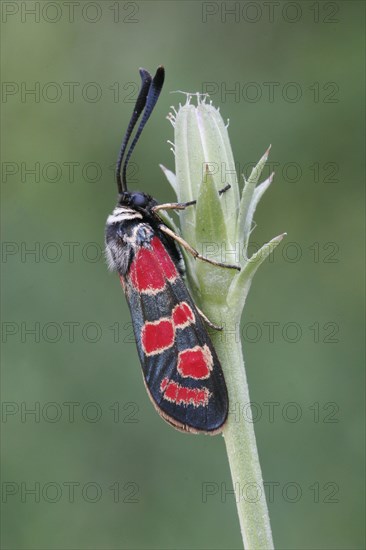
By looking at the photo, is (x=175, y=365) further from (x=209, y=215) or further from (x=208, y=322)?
(x=209, y=215)

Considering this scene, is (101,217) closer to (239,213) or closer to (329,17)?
(329,17)

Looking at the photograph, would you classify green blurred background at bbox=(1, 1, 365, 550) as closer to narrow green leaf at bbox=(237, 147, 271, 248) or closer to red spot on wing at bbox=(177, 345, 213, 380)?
red spot on wing at bbox=(177, 345, 213, 380)

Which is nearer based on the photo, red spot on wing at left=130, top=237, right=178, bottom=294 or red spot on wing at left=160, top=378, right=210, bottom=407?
red spot on wing at left=160, top=378, right=210, bottom=407

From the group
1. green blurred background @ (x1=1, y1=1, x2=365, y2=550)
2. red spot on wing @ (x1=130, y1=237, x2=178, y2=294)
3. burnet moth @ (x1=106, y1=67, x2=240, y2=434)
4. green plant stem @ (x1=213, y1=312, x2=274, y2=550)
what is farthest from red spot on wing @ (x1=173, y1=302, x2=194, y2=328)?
green blurred background @ (x1=1, y1=1, x2=365, y2=550)

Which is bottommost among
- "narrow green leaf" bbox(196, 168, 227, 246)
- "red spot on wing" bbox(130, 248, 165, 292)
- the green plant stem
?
the green plant stem

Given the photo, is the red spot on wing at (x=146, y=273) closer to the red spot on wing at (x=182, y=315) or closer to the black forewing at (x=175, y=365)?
the black forewing at (x=175, y=365)

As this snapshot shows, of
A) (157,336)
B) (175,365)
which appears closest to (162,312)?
(157,336)

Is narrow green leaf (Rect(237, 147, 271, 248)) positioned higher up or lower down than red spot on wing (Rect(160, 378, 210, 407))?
higher up
